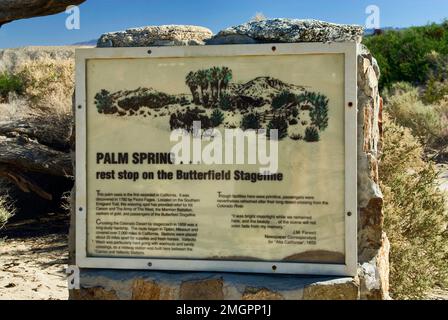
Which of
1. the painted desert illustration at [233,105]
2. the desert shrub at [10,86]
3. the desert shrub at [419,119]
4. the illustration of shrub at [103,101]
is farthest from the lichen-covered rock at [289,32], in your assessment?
the desert shrub at [10,86]

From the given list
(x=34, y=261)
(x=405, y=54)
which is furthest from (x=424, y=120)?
(x=405, y=54)

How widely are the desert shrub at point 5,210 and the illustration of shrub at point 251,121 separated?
17.8 feet

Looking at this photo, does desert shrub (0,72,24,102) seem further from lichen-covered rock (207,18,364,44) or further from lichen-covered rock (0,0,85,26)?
lichen-covered rock (207,18,364,44)

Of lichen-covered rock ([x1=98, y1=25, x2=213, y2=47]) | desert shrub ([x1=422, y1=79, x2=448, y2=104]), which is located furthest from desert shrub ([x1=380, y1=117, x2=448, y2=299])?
desert shrub ([x1=422, y1=79, x2=448, y2=104])

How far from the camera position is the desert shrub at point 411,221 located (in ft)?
16.0

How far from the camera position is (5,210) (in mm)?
8570

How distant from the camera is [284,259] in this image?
3293 millimetres

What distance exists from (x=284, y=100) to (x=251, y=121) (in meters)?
0.20

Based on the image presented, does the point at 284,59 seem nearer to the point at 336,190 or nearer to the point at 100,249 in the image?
the point at 336,190

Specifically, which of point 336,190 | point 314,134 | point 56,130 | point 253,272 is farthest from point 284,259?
point 56,130

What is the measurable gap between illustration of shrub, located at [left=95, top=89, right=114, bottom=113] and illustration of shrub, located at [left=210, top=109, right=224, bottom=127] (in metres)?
0.56

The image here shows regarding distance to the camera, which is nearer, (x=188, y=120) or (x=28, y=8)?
(x=188, y=120)

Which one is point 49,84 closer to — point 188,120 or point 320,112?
point 188,120

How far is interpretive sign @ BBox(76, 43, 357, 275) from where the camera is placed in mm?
3258
